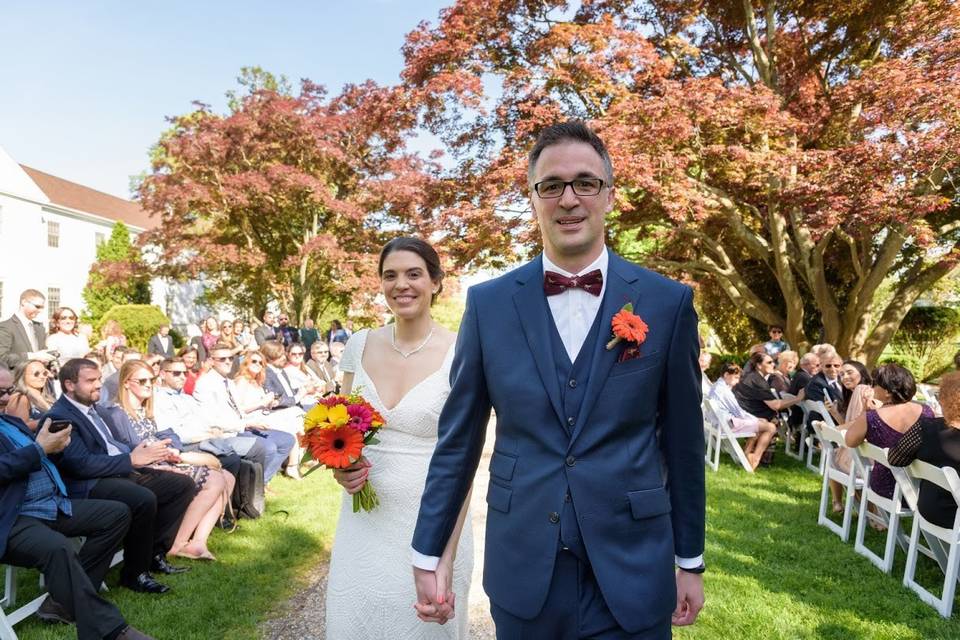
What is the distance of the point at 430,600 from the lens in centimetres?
194

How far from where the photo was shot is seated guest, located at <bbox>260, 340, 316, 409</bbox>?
9422 mm

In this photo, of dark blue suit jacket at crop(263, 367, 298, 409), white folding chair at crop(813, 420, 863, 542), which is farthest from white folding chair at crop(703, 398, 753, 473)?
dark blue suit jacket at crop(263, 367, 298, 409)

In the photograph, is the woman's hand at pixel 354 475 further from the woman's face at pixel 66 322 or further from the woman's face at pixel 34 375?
the woman's face at pixel 66 322

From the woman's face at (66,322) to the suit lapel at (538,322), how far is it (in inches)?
427

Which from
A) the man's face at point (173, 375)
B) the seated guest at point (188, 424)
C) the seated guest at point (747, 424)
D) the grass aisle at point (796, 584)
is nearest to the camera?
the grass aisle at point (796, 584)

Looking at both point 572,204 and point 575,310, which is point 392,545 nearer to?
point 575,310

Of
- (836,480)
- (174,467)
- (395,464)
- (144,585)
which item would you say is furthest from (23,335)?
(836,480)

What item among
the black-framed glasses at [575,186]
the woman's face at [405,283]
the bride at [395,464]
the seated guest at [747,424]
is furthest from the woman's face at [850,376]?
the black-framed glasses at [575,186]

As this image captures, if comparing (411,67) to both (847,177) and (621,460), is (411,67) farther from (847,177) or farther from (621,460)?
(621,460)

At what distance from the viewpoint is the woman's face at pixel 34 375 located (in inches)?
266

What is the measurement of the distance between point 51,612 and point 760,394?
946 centimetres

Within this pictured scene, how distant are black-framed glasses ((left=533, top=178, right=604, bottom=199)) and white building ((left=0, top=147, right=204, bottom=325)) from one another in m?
32.3

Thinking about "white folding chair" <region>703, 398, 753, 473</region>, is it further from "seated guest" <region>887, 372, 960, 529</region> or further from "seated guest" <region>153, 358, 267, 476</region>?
"seated guest" <region>153, 358, 267, 476</region>

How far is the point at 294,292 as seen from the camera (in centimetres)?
2570
